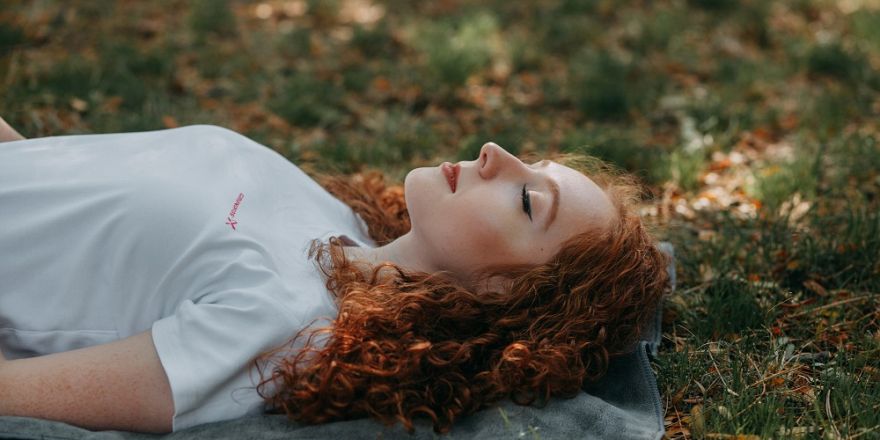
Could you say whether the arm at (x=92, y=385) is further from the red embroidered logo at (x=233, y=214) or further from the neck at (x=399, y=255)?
the neck at (x=399, y=255)

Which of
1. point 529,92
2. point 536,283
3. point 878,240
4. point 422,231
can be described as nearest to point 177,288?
point 422,231

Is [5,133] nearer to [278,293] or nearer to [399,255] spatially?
[278,293]

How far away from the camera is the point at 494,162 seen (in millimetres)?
2355

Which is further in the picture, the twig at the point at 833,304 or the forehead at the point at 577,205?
the twig at the point at 833,304

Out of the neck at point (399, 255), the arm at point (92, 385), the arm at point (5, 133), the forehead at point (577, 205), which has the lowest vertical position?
the arm at point (92, 385)

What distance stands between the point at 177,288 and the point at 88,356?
298 millimetres

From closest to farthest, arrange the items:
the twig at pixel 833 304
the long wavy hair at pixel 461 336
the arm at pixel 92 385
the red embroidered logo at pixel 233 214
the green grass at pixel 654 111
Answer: the arm at pixel 92 385
the long wavy hair at pixel 461 336
the red embroidered logo at pixel 233 214
the green grass at pixel 654 111
the twig at pixel 833 304

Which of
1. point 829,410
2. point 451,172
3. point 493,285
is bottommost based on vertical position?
point 829,410

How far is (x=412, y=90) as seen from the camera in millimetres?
5195

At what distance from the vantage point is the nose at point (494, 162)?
235 centimetres

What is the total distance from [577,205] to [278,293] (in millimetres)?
896

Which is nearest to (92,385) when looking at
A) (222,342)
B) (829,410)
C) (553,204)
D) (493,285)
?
(222,342)

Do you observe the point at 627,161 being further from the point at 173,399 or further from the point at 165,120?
the point at 173,399

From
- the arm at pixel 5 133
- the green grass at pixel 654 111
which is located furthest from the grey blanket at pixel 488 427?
the arm at pixel 5 133
